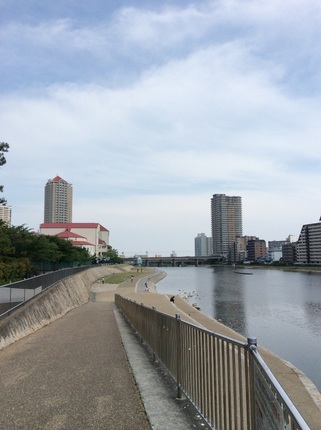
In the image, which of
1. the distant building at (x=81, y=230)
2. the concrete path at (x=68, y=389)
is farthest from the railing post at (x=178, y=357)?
the distant building at (x=81, y=230)

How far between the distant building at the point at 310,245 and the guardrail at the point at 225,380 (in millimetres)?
171495

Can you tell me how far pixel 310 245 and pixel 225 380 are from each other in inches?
7085

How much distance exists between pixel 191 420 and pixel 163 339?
2458mm

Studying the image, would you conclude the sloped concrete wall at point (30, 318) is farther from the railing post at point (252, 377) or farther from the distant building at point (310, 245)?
the distant building at point (310, 245)

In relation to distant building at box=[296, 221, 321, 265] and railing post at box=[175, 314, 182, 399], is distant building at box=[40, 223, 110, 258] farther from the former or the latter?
railing post at box=[175, 314, 182, 399]

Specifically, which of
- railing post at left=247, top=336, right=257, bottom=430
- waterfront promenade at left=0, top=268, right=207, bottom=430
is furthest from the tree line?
railing post at left=247, top=336, right=257, bottom=430

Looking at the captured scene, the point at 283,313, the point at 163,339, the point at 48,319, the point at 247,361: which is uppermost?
the point at 247,361

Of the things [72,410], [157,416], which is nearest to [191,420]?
[157,416]

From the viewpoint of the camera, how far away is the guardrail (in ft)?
8.25

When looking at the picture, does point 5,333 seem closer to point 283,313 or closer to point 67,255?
point 283,313

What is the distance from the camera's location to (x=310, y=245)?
6718 inches

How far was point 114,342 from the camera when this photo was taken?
449 inches

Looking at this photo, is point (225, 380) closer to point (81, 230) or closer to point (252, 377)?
point (252, 377)

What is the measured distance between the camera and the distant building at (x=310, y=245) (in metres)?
166
